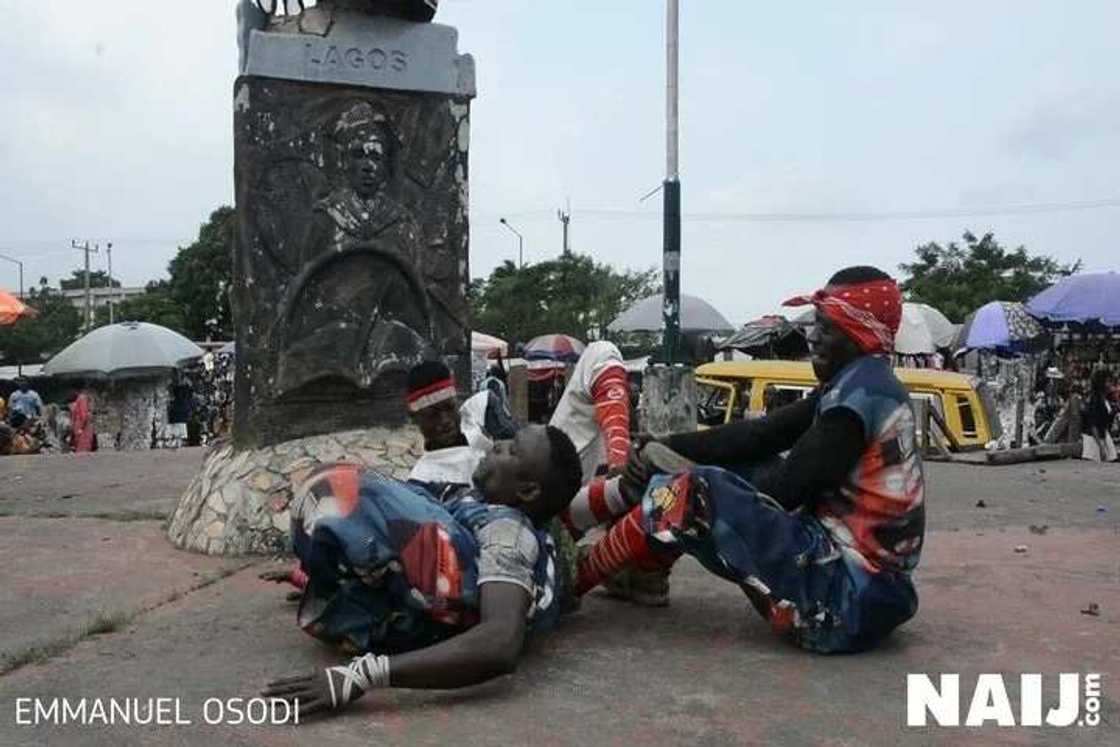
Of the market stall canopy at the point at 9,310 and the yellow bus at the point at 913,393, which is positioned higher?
the market stall canopy at the point at 9,310

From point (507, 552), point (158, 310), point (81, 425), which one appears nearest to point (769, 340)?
point (81, 425)

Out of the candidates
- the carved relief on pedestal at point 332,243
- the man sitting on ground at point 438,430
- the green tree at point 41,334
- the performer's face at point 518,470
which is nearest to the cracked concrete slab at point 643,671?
the performer's face at point 518,470

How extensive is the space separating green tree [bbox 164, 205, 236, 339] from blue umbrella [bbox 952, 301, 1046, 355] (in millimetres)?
24124

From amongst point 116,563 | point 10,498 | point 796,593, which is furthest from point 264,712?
point 10,498

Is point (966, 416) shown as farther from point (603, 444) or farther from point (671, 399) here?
point (603, 444)

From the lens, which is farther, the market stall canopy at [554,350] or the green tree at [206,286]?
the green tree at [206,286]

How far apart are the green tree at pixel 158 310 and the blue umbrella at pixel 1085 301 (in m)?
23.8

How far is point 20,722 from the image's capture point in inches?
112

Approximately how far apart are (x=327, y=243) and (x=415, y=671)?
3240 mm

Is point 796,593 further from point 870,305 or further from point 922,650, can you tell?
point 870,305

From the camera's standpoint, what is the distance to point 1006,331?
14.4 metres

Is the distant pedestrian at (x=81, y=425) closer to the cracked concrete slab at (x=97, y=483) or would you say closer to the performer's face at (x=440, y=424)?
the cracked concrete slab at (x=97, y=483)

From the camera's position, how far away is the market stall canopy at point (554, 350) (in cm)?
1873

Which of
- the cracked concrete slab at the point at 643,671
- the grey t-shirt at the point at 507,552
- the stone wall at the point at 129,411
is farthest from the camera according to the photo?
the stone wall at the point at 129,411
